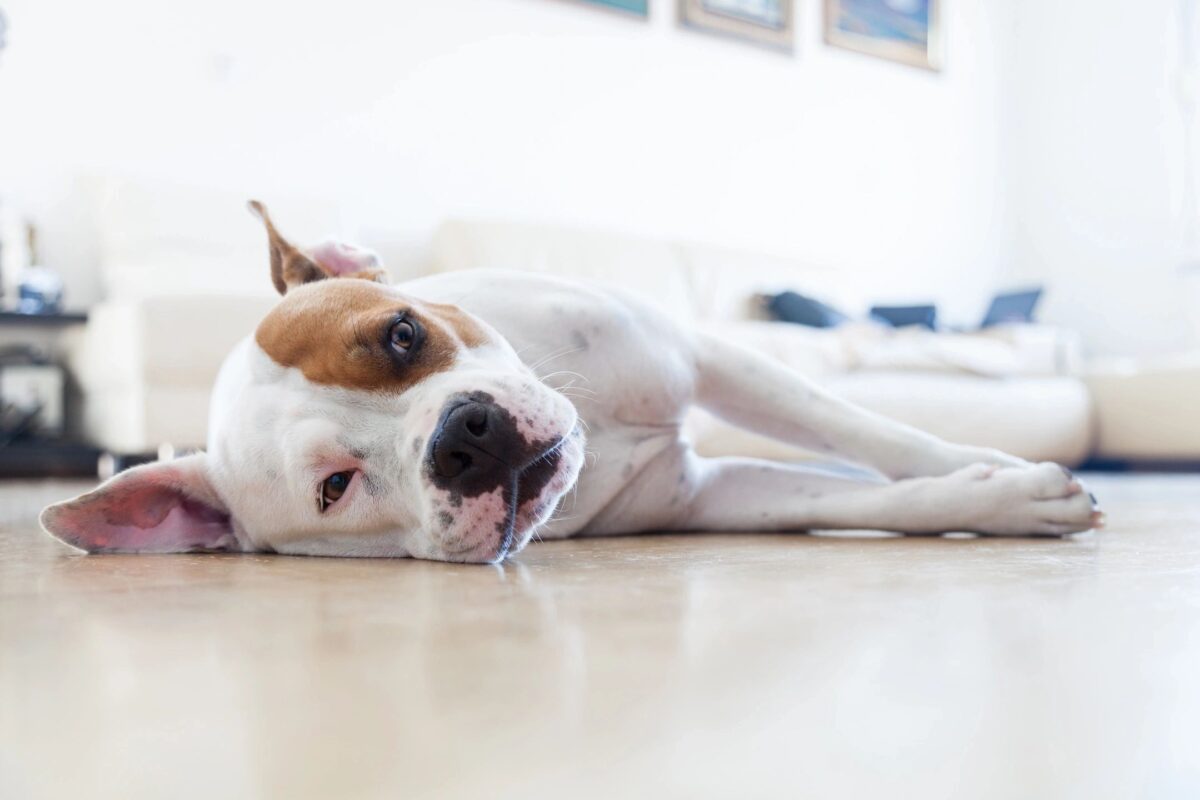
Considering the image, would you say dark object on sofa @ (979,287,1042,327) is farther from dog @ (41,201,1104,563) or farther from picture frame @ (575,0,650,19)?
dog @ (41,201,1104,563)

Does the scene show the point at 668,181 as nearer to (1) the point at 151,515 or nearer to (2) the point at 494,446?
(1) the point at 151,515

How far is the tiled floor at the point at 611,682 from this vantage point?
54 cm

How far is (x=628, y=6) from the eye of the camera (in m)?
6.50

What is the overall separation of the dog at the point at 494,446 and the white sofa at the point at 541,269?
156 centimetres

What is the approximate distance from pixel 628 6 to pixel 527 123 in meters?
1.01

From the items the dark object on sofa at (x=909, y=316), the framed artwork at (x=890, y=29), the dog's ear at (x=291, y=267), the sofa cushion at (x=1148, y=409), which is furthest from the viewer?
the framed artwork at (x=890, y=29)

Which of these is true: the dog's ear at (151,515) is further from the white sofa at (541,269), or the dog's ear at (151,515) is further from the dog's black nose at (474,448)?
the white sofa at (541,269)

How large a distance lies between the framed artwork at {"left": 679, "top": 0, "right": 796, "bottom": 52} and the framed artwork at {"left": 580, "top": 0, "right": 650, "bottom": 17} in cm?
27

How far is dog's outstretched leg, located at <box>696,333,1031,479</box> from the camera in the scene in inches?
66.9

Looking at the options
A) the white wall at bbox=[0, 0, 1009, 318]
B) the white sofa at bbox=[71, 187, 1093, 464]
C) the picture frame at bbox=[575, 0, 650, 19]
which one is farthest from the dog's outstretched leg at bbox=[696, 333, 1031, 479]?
the picture frame at bbox=[575, 0, 650, 19]

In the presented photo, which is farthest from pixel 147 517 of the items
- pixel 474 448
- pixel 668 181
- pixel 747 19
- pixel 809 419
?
pixel 747 19

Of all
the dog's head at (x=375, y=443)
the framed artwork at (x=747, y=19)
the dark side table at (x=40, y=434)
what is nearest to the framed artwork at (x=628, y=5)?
the framed artwork at (x=747, y=19)

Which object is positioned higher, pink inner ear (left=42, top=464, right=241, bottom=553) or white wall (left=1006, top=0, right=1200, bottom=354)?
white wall (left=1006, top=0, right=1200, bottom=354)

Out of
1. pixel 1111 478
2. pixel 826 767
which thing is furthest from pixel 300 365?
pixel 1111 478
